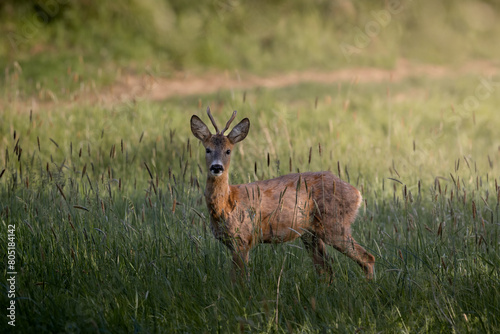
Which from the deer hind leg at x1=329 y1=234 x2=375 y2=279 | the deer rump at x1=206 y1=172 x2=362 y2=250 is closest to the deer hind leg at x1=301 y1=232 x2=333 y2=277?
the deer rump at x1=206 y1=172 x2=362 y2=250

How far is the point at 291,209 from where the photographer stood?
459 cm

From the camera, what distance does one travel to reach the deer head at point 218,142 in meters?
4.42

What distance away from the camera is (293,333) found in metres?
3.26

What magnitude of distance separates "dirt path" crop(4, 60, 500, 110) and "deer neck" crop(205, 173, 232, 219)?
7.33m

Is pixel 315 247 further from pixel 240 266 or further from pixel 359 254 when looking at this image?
pixel 240 266

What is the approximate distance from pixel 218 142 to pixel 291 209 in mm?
744

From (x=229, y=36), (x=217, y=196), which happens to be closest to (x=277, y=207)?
(x=217, y=196)

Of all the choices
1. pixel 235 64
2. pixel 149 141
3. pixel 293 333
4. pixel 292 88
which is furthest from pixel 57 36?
pixel 293 333

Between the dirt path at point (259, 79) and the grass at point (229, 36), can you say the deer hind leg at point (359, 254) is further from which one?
the grass at point (229, 36)

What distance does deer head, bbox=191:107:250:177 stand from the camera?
4.42 metres

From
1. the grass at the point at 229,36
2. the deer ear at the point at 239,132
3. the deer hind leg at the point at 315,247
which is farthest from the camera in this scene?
the grass at the point at 229,36

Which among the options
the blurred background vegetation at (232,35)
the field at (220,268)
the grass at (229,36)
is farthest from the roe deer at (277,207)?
the blurred background vegetation at (232,35)

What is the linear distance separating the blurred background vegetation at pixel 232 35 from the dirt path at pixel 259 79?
0.37 m

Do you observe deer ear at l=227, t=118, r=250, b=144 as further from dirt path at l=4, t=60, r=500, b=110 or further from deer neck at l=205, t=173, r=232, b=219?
dirt path at l=4, t=60, r=500, b=110
